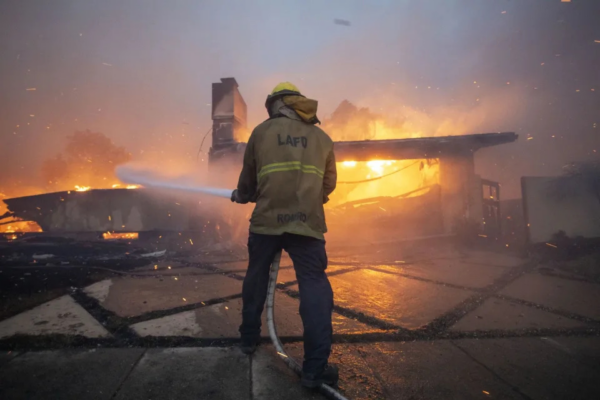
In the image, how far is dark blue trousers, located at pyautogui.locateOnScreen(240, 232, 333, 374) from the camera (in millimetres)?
1714

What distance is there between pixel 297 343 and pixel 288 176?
131cm

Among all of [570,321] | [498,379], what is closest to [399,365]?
[498,379]

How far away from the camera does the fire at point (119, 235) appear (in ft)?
32.6

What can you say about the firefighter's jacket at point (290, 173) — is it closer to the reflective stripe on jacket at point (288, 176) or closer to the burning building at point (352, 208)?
the reflective stripe on jacket at point (288, 176)

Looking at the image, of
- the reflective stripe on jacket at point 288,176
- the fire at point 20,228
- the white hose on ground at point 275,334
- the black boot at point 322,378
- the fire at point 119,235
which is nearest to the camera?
the black boot at point 322,378

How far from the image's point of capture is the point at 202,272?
183 inches

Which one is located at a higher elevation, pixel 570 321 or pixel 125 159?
pixel 125 159

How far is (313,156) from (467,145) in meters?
8.94

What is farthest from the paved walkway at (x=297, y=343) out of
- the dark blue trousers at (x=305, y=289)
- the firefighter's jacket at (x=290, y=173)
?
the firefighter's jacket at (x=290, y=173)

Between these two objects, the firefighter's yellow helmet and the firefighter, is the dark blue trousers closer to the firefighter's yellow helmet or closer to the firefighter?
the firefighter

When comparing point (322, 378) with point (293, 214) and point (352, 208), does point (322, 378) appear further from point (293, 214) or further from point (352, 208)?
point (352, 208)

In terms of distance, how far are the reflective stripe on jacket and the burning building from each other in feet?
24.1

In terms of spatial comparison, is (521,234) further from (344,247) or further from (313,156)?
(313,156)

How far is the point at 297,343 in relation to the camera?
2.24 m
